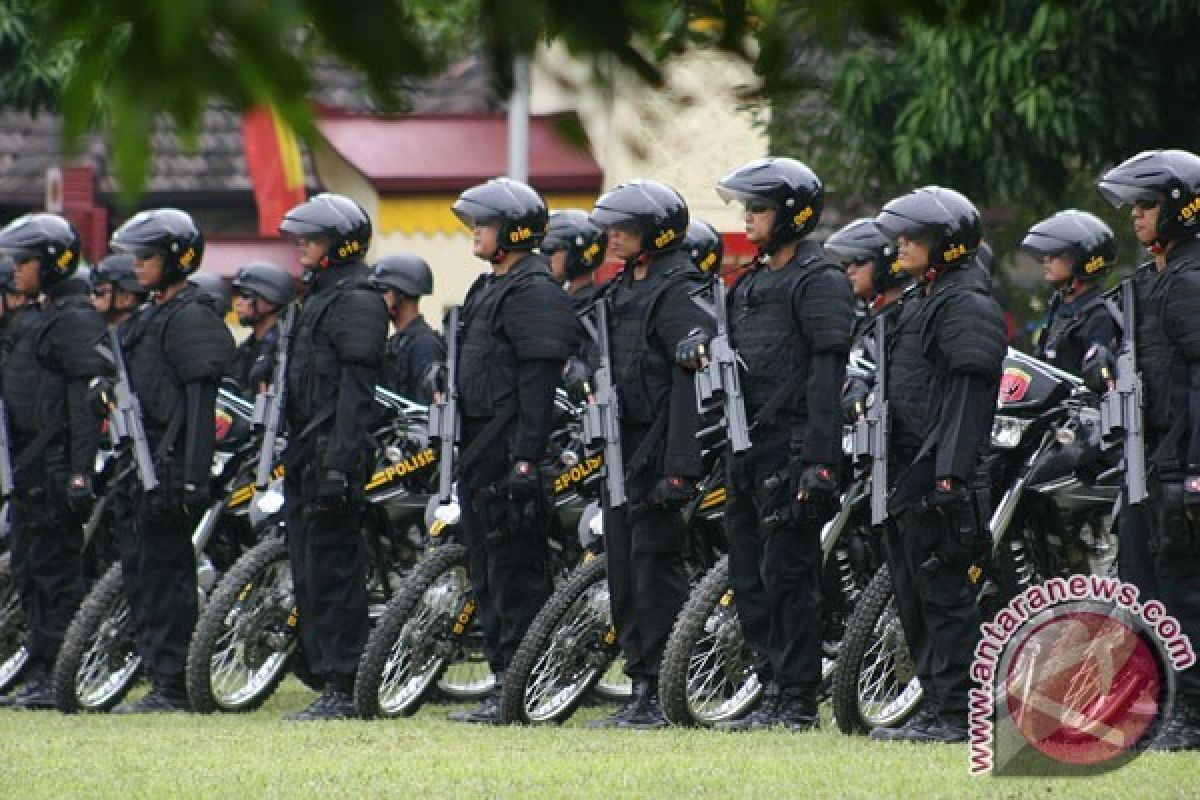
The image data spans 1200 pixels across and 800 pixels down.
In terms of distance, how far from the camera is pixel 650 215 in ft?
37.8

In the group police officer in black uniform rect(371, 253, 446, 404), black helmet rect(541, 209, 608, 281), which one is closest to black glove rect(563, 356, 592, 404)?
black helmet rect(541, 209, 608, 281)

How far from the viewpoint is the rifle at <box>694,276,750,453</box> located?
10.7 m

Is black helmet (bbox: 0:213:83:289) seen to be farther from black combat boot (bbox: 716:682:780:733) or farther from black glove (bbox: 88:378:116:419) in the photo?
black combat boot (bbox: 716:682:780:733)

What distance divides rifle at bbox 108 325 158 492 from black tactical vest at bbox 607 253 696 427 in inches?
96.1

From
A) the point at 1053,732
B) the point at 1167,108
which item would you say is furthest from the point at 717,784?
the point at 1167,108

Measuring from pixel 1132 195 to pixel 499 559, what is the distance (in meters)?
3.33

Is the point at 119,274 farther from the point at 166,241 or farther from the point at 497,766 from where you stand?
the point at 497,766

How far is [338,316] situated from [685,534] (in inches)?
74.8

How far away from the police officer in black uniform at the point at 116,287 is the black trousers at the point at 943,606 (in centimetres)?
519

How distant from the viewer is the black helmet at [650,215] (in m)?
11.5

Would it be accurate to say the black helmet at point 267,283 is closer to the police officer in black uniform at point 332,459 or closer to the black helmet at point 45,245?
the black helmet at point 45,245

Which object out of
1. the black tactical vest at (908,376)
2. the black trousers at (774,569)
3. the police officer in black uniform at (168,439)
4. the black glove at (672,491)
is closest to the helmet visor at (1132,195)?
the black tactical vest at (908,376)

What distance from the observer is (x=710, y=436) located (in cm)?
1140

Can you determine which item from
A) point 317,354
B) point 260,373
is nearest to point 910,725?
point 317,354
